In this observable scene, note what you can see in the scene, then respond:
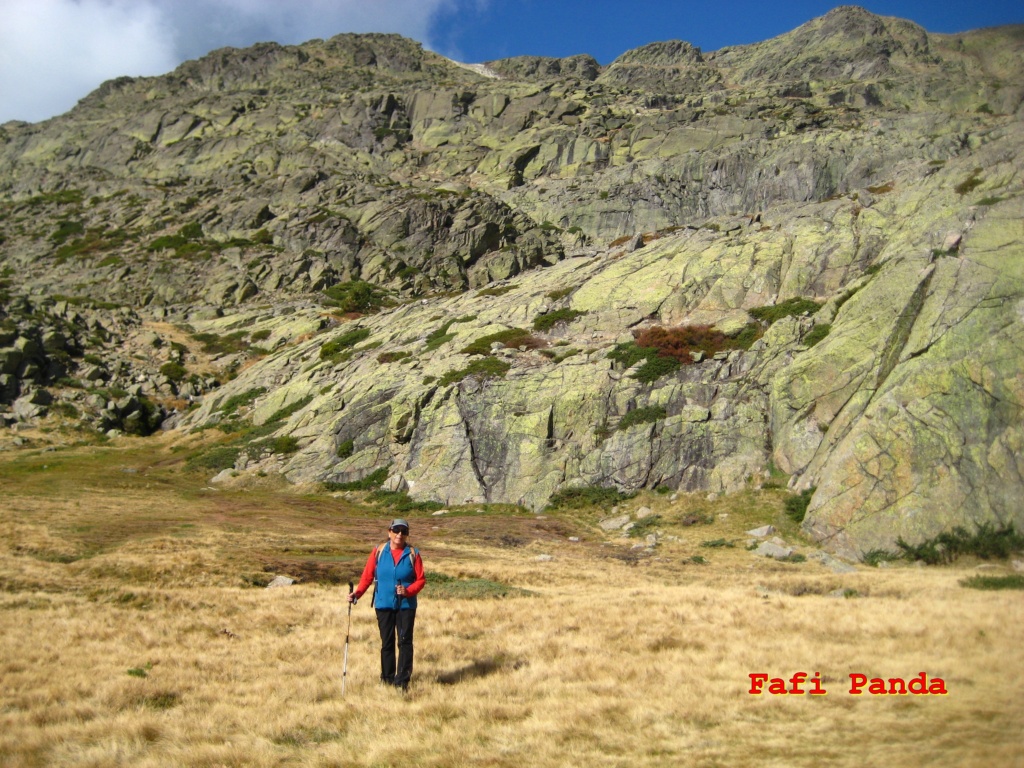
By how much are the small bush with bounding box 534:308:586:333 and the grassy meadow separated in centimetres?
2457

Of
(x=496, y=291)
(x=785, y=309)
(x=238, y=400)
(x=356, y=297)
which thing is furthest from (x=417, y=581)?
(x=356, y=297)

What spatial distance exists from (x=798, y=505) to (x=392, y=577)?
21.0m

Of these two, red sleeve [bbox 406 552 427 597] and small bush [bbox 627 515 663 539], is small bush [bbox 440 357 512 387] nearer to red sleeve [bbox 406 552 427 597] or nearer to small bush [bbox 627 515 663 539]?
small bush [bbox 627 515 663 539]

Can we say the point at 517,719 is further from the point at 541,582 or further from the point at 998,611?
the point at 541,582

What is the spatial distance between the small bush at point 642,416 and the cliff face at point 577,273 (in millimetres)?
217

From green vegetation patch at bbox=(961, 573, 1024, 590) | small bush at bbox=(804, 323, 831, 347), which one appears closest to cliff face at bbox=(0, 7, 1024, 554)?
small bush at bbox=(804, 323, 831, 347)

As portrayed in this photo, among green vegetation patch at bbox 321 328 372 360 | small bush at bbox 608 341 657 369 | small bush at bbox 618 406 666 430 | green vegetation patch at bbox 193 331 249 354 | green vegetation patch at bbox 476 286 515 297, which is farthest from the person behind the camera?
green vegetation patch at bbox 193 331 249 354

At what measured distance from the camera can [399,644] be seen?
29.0 feet

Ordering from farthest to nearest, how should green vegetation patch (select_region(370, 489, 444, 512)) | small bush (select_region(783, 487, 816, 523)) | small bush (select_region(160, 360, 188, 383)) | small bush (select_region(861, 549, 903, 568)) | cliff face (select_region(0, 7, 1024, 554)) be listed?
1. small bush (select_region(160, 360, 188, 383))
2. green vegetation patch (select_region(370, 489, 444, 512))
3. small bush (select_region(783, 487, 816, 523))
4. cliff face (select_region(0, 7, 1024, 554))
5. small bush (select_region(861, 549, 903, 568))

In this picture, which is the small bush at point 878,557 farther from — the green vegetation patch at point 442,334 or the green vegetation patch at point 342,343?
the green vegetation patch at point 342,343

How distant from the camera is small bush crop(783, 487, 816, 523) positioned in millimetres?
23969

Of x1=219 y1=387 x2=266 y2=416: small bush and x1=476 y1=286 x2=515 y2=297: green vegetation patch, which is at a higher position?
x1=476 y1=286 x2=515 y2=297: green vegetation patch

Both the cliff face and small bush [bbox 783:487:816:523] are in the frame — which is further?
small bush [bbox 783:487:816:523]

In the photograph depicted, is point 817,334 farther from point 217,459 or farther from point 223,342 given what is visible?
point 223,342
